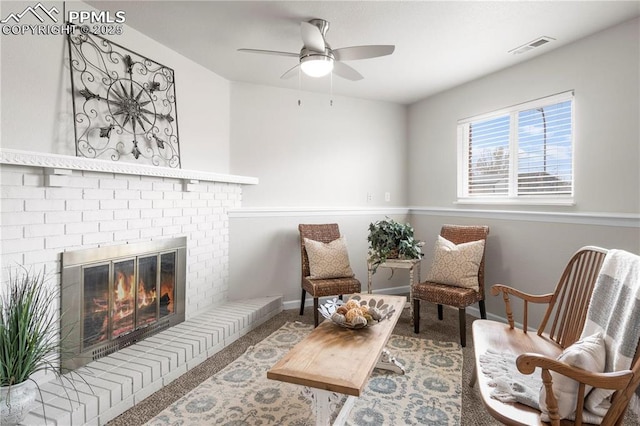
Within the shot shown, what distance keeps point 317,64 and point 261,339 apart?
228cm

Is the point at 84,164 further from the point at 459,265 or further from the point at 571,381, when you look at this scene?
the point at 459,265

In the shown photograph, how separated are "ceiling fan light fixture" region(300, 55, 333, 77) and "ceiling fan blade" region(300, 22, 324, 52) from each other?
0.06m

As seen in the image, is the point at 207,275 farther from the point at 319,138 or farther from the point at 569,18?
the point at 569,18

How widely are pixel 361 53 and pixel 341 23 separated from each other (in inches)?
13.5

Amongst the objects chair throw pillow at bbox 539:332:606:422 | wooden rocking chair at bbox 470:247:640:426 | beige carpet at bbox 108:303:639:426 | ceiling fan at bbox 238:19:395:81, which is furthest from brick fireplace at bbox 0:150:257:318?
chair throw pillow at bbox 539:332:606:422

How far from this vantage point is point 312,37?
7.38ft

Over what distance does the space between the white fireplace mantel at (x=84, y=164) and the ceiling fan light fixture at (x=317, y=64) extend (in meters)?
1.28

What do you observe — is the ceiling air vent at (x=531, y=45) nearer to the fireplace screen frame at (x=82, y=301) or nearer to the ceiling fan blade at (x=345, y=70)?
the ceiling fan blade at (x=345, y=70)

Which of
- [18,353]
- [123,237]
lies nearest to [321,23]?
[123,237]

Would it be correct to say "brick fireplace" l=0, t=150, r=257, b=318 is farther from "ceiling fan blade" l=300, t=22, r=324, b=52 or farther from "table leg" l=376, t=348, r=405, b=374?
"table leg" l=376, t=348, r=405, b=374

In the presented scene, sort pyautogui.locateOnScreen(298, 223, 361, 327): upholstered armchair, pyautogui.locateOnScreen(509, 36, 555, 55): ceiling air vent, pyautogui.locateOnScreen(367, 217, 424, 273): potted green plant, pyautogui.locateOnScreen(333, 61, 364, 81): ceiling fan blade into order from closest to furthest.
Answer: pyautogui.locateOnScreen(333, 61, 364, 81): ceiling fan blade → pyautogui.locateOnScreen(509, 36, 555, 55): ceiling air vent → pyautogui.locateOnScreen(298, 223, 361, 327): upholstered armchair → pyautogui.locateOnScreen(367, 217, 424, 273): potted green plant

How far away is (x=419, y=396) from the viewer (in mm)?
2162

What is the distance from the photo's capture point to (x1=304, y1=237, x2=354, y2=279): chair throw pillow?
354 cm

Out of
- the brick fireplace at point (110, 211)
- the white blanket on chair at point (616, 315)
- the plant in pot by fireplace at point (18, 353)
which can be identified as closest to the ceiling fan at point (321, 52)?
the brick fireplace at point (110, 211)
